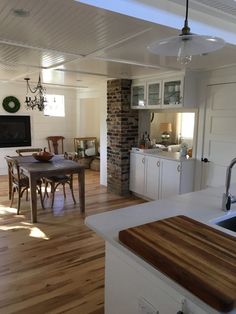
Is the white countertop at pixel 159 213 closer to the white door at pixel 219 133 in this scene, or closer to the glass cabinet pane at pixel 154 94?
the white door at pixel 219 133

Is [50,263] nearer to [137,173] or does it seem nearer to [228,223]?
[228,223]

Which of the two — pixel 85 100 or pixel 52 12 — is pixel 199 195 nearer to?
pixel 52 12

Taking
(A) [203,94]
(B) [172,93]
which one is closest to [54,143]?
(B) [172,93]

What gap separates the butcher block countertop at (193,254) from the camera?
0.95 meters

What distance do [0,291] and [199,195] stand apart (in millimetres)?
1944

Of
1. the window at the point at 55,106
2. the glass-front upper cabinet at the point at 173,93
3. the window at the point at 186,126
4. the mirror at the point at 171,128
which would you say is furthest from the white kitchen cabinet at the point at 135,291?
the window at the point at 55,106

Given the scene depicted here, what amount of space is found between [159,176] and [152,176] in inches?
7.1

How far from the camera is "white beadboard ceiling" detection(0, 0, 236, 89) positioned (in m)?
→ 1.87

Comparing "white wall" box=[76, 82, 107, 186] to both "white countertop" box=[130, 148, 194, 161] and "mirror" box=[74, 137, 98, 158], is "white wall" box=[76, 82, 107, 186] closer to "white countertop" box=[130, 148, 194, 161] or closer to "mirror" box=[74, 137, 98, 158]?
"mirror" box=[74, 137, 98, 158]

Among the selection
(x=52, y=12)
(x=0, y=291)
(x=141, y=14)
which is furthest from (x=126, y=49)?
(x=0, y=291)

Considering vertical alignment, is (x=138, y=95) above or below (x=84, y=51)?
below

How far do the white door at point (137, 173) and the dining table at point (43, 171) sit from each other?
46.4 inches

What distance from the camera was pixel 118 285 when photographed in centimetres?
143

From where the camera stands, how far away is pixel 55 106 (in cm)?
757
